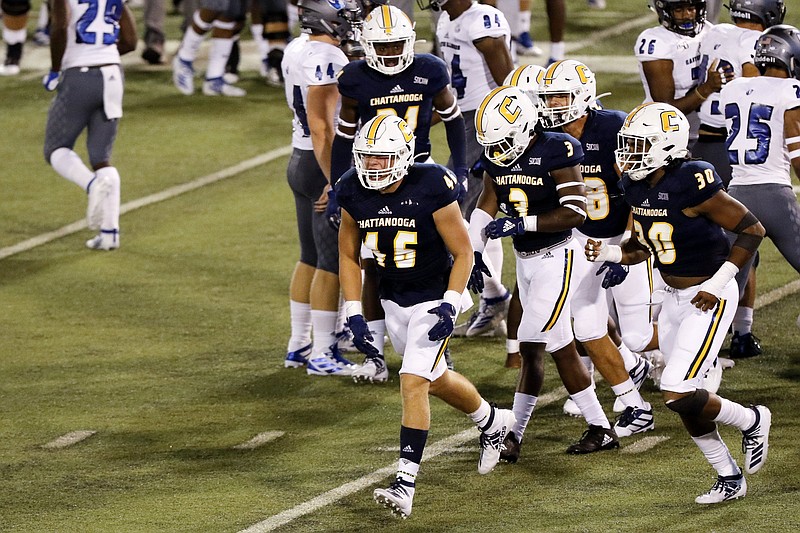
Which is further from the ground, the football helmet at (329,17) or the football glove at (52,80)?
the football helmet at (329,17)

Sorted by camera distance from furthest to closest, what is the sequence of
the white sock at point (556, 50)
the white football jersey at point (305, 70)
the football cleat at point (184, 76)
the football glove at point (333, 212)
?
the football cleat at point (184, 76) < the white sock at point (556, 50) < the white football jersey at point (305, 70) < the football glove at point (333, 212)

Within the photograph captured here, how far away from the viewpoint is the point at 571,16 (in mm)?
18672

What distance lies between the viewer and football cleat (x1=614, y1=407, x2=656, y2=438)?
Result: 7547 millimetres

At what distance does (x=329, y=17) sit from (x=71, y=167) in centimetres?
351

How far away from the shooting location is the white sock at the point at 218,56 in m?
15.2

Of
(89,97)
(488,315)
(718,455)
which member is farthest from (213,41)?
(718,455)

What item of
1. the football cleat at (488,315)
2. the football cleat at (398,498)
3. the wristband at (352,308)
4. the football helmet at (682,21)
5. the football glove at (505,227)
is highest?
the football helmet at (682,21)

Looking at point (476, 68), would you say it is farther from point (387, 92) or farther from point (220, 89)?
point (220, 89)

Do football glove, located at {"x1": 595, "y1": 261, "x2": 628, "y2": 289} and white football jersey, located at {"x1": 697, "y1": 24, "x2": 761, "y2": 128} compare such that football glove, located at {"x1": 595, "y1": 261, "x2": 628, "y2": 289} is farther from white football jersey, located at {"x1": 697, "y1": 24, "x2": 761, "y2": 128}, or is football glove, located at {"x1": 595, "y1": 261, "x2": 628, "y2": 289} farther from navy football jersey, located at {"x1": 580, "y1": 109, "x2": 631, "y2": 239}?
white football jersey, located at {"x1": 697, "y1": 24, "x2": 761, "y2": 128}

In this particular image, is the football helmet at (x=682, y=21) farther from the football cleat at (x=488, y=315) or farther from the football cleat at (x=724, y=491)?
the football cleat at (x=724, y=491)

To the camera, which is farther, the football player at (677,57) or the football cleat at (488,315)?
the football cleat at (488,315)

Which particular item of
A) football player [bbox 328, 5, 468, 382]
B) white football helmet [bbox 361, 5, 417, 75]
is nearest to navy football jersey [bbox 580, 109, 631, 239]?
football player [bbox 328, 5, 468, 382]

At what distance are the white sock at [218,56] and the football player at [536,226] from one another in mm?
8243

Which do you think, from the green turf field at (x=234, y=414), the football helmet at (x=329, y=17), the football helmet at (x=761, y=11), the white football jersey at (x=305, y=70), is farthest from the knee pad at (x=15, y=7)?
the football helmet at (x=761, y=11)
